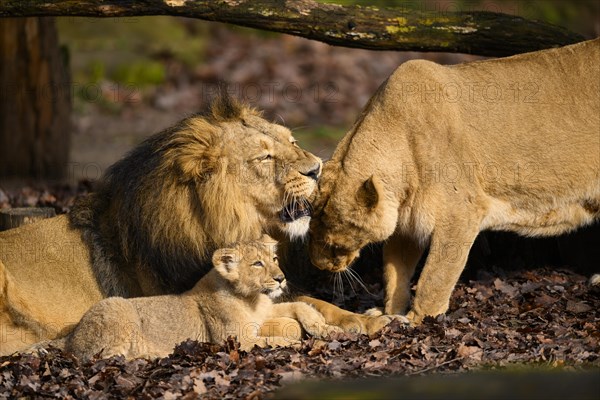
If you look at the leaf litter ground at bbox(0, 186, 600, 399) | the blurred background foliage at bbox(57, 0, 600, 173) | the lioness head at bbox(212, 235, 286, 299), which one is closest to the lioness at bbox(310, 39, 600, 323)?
the leaf litter ground at bbox(0, 186, 600, 399)

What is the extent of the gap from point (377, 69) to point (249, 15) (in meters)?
15.8

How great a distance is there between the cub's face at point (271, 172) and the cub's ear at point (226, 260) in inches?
20.6

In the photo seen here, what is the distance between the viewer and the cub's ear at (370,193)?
7398 mm

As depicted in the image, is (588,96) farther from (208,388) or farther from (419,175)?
(208,388)

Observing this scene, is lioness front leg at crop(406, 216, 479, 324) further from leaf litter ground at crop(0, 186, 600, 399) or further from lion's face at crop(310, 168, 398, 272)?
lion's face at crop(310, 168, 398, 272)

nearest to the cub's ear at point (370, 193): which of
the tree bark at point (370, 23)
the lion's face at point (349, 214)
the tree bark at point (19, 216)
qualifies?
the lion's face at point (349, 214)

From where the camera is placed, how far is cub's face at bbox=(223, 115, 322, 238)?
732cm

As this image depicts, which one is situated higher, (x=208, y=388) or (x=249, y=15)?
(x=249, y=15)

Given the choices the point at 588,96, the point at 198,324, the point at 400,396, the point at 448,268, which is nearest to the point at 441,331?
the point at 448,268

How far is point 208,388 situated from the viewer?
20.8 feet

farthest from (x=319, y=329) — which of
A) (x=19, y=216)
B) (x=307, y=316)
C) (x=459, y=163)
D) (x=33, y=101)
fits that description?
(x=33, y=101)

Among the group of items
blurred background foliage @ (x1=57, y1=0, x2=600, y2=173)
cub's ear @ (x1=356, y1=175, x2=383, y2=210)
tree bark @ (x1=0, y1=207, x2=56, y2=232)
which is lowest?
blurred background foliage @ (x1=57, y1=0, x2=600, y2=173)

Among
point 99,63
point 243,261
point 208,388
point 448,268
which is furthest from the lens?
point 99,63

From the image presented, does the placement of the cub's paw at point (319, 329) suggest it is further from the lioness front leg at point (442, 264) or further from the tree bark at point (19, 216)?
the tree bark at point (19, 216)
